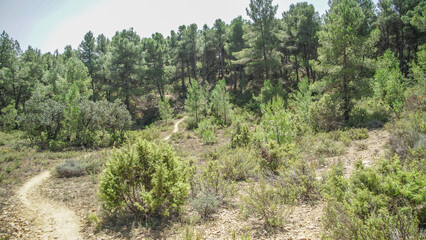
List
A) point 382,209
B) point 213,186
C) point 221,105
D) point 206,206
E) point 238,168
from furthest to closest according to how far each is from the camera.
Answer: point 221,105 → point 238,168 → point 213,186 → point 206,206 → point 382,209

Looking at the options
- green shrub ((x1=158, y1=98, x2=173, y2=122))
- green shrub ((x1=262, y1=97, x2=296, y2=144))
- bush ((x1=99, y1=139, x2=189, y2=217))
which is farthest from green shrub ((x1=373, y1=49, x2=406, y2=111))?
green shrub ((x1=158, y1=98, x2=173, y2=122))

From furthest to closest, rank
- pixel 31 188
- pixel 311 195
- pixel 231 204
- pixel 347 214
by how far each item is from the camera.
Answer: pixel 31 188 → pixel 231 204 → pixel 311 195 → pixel 347 214

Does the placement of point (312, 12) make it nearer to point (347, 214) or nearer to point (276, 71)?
point (276, 71)

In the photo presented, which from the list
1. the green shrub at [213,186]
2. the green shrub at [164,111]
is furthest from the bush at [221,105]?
the green shrub at [213,186]

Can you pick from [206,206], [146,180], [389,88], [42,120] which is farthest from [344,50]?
[42,120]

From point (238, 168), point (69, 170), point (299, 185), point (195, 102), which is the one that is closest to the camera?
point (299, 185)

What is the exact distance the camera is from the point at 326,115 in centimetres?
1311

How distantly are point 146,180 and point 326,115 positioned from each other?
11.6 metres

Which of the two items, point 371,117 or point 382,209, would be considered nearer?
point 382,209

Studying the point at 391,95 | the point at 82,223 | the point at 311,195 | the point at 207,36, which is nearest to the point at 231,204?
the point at 311,195

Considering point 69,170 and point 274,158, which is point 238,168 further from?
point 69,170

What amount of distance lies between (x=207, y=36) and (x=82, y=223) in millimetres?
39307

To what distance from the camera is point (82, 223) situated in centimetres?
563

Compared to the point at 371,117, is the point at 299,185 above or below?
below
